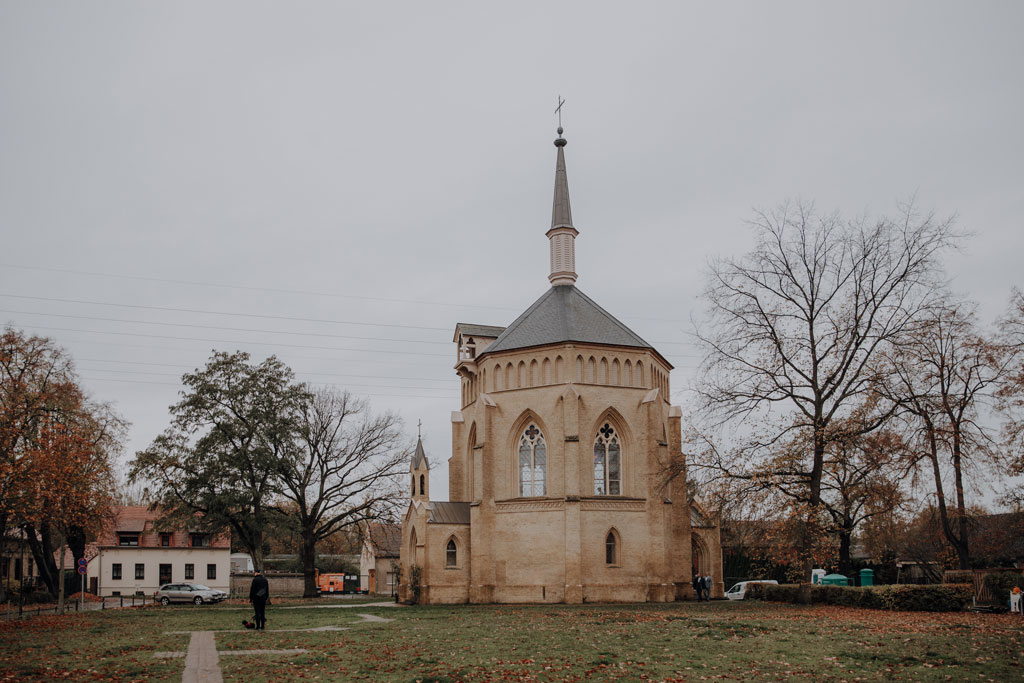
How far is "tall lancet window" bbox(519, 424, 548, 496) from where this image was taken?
3953cm

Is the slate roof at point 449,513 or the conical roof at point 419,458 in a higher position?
the conical roof at point 419,458

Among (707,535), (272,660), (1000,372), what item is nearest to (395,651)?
(272,660)

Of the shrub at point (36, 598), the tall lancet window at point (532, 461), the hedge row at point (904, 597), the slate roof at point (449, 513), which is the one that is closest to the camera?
the hedge row at point (904, 597)

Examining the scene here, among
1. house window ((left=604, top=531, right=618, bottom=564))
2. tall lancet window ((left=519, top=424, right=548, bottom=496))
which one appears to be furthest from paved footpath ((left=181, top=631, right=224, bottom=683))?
house window ((left=604, top=531, right=618, bottom=564))

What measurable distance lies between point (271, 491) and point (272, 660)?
2981 cm

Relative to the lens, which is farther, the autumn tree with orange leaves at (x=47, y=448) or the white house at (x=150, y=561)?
the white house at (x=150, y=561)

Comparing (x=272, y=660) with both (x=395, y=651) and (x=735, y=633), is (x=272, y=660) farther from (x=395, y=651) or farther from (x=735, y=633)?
(x=735, y=633)

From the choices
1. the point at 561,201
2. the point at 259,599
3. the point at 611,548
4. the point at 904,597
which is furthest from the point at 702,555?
the point at 259,599

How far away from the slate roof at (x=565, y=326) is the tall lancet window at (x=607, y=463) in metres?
4.36

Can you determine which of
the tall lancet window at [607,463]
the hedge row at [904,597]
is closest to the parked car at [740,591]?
the tall lancet window at [607,463]

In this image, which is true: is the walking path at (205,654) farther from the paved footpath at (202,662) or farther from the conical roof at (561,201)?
the conical roof at (561,201)

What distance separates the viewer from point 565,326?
4028 centimetres

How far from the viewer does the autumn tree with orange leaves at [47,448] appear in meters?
28.3

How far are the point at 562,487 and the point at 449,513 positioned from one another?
618 centimetres
